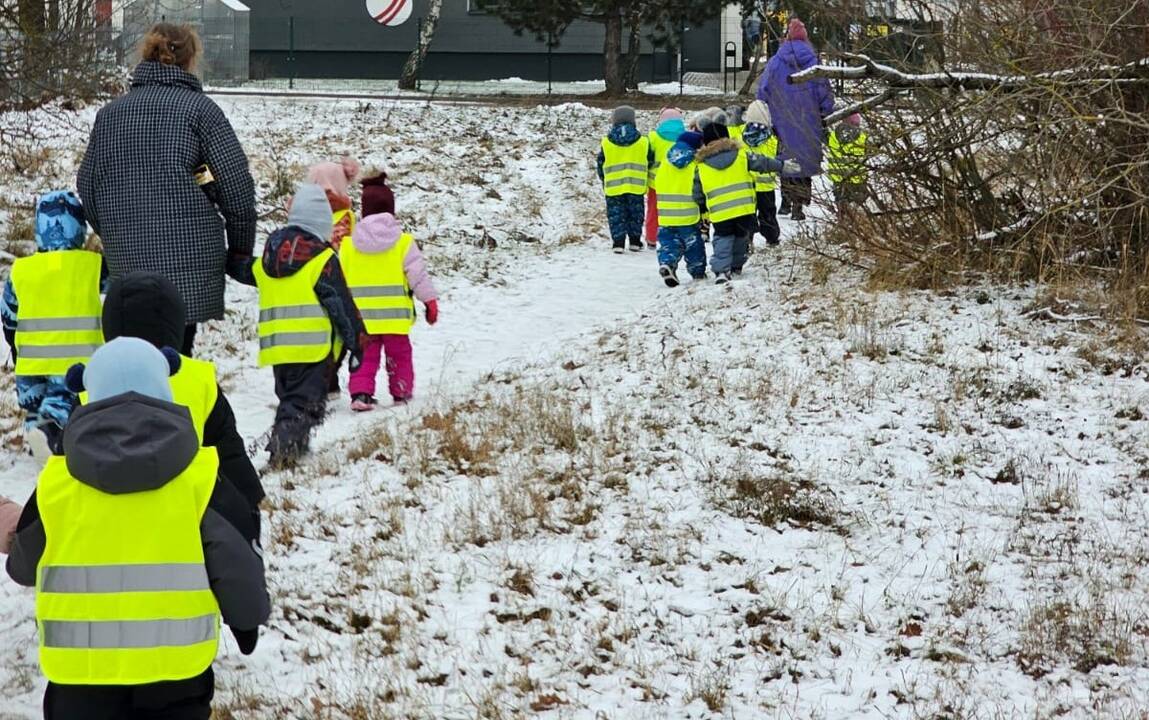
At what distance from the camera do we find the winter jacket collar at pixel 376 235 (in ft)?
29.6

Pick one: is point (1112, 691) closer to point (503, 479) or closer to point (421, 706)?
point (421, 706)

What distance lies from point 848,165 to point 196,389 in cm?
721

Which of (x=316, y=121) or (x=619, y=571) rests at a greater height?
(x=316, y=121)

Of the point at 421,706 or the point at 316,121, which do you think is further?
the point at 316,121

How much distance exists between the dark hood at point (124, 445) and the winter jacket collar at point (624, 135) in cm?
1177

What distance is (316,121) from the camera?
818 inches

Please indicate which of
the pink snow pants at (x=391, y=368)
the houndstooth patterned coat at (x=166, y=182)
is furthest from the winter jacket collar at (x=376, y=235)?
the houndstooth patterned coat at (x=166, y=182)

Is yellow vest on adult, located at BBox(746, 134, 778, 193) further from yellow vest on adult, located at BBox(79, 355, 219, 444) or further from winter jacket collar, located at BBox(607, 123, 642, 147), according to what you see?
yellow vest on adult, located at BBox(79, 355, 219, 444)

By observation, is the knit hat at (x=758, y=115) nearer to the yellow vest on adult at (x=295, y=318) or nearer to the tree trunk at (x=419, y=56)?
the yellow vest on adult at (x=295, y=318)

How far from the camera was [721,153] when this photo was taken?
1213cm

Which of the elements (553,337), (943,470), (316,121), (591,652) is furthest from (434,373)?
(316,121)

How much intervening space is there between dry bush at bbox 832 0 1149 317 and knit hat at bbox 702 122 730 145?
70.1 inches

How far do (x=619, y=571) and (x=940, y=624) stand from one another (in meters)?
1.43

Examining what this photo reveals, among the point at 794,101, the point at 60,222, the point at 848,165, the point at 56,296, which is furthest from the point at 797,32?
the point at 56,296
